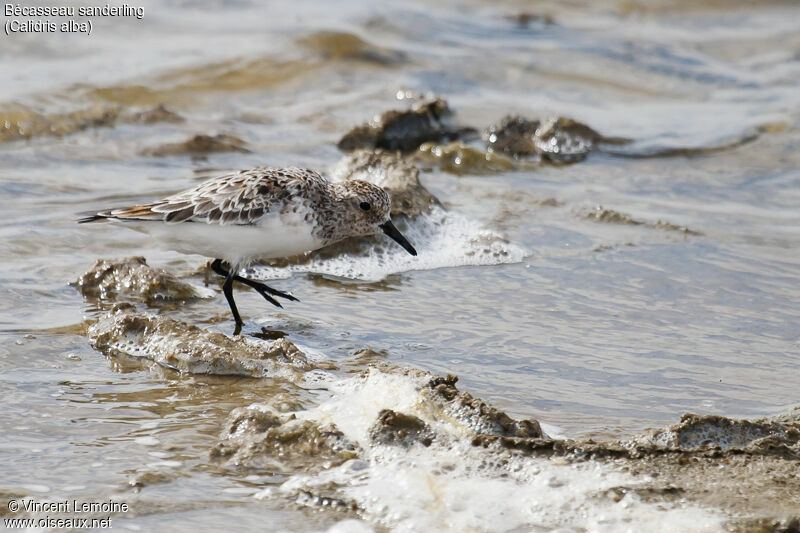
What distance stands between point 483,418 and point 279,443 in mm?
862

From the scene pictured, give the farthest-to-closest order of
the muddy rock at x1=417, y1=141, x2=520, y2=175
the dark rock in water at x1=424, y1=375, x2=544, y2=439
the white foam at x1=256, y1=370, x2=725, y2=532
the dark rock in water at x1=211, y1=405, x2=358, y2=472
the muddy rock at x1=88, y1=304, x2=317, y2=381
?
the muddy rock at x1=417, y1=141, x2=520, y2=175
the muddy rock at x1=88, y1=304, x2=317, y2=381
the dark rock in water at x1=424, y1=375, x2=544, y2=439
the dark rock in water at x1=211, y1=405, x2=358, y2=472
the white foam at x1=256, y1=370, x2=725, y2=532

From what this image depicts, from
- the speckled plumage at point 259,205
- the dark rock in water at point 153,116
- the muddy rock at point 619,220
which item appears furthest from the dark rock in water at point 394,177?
the dark rock in water at point 153,116

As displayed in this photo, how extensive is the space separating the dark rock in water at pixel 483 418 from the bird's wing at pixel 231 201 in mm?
2011

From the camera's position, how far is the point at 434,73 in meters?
13.4

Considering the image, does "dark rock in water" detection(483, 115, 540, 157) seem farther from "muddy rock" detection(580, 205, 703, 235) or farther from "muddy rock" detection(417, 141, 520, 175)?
"muddy rock" detection(580, 205, 703, 235)

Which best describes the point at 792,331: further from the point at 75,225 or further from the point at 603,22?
the point at 603,22

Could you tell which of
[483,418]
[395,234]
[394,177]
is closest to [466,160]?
[394,177]

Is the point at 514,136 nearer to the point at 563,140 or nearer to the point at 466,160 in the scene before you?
the point at 563,140

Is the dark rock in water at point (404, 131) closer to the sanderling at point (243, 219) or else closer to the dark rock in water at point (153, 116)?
the dark rock in water at point (153, 116)

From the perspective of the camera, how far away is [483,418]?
4.18m

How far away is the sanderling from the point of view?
5824 millimetres

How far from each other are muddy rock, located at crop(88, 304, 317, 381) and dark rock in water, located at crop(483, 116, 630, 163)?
17.9 feet

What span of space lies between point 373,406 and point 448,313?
6.14 feet

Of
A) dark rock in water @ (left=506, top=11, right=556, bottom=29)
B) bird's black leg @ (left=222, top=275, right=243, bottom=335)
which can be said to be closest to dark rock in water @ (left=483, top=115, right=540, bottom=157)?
bird's black leg @ (left=222, top=275, right=243, bottom=335)
